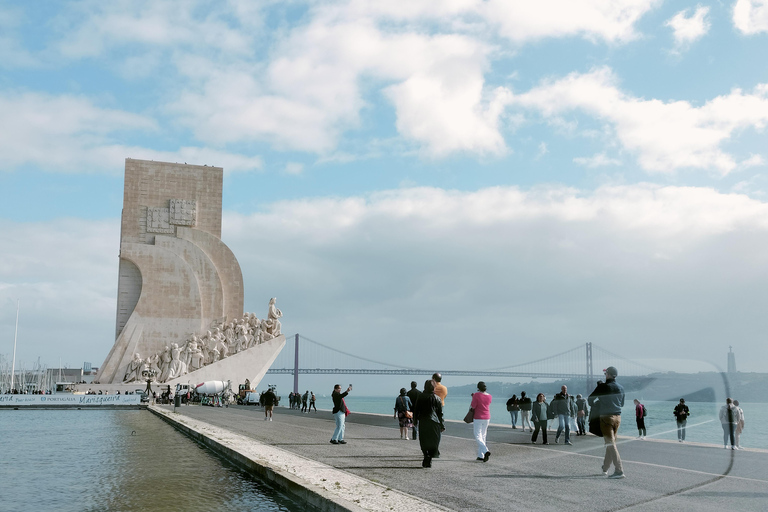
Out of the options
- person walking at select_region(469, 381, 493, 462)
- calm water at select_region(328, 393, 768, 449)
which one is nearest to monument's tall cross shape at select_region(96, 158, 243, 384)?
calm water at select_region(328, 393, 768, 449)

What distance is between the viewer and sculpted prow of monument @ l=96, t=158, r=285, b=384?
37062 millimetres

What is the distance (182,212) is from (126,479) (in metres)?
35.3

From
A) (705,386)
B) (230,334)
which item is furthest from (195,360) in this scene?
(705,386)

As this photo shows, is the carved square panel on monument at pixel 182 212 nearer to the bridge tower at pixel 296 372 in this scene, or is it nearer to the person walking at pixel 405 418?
the bridge tower at pixel 296 372

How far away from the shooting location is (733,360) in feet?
13.6

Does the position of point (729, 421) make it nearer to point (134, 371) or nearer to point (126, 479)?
point (126, 479)

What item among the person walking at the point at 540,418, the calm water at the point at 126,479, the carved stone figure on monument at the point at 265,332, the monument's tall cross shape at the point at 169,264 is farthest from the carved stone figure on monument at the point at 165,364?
the person walking at the point at 540,418

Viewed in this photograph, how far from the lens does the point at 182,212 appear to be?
134 feet

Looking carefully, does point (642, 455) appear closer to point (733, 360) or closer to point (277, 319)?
point (733, 360)

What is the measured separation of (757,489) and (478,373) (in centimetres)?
4483

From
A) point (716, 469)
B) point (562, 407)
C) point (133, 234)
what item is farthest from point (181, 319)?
point (716, 469)

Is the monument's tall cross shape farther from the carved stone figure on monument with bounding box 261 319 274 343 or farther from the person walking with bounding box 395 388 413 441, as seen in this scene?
the person walking with bounding box 395 388 413 441

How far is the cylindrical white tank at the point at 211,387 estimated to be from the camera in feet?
114

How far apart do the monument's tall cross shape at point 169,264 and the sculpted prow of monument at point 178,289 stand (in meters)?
0.06
